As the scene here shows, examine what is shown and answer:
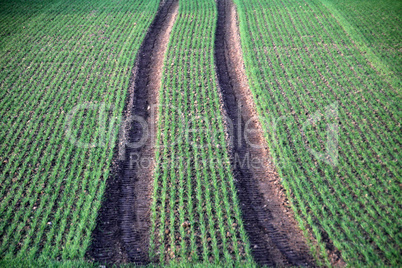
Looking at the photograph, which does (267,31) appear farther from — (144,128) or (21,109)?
(21,109)

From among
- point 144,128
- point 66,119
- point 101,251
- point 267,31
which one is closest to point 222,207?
point 101,251

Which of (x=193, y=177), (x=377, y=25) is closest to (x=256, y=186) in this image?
(x=193, y=177)

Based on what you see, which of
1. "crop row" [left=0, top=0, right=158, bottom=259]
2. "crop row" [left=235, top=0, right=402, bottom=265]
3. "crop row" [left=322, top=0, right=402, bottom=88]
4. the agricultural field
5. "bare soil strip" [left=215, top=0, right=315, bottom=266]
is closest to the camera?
"bare soil strip" [left=215, top=0, right=315, bottom=266]

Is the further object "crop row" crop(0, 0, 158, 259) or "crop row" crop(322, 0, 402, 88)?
"crop row" crop(322, 0, 402, 88)

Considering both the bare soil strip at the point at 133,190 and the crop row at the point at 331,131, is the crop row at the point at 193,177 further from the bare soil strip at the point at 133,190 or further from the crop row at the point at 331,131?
the crop row at the point at 331,131

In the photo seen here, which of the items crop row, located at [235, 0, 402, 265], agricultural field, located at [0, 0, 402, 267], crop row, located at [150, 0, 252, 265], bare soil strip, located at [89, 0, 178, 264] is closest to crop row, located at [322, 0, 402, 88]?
agricultural field, located at [0, 0, 402, 267]

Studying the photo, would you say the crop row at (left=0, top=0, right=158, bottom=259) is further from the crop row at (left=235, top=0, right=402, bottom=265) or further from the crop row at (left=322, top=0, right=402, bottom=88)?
the crop row at (left=322, top=0, right=402, bottom=88)

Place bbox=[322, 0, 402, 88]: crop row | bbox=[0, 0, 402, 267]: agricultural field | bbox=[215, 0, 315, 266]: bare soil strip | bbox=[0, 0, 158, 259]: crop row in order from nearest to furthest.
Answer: bbox=[215, 0, 315, 266]: bare soil strip < bbox=[0, 0, 402, 267]: agricultural field < bbox=[0, 0, 158, 259]: crop row < bbox=[322, 0, 402, 88]: crop row

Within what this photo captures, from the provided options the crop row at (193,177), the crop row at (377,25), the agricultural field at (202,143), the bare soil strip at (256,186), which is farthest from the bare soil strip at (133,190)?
the crop row at (377,25)
